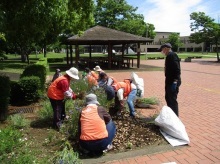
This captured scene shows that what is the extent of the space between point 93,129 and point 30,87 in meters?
4.89

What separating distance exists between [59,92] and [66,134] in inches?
40.9

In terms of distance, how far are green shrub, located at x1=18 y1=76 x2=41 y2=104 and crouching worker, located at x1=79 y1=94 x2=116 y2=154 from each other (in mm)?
4566

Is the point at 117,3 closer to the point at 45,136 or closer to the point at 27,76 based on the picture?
the point at 27,76

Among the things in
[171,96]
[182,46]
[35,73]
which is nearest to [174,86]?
[171,96]

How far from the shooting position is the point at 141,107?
8008 millimetres

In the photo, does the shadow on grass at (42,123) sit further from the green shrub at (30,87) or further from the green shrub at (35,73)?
the green shrub at (35,73)

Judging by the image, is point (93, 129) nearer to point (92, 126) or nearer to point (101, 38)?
point (92, 126)

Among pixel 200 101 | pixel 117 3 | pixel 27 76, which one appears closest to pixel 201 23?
pixel 117 3

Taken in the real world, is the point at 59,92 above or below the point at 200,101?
above

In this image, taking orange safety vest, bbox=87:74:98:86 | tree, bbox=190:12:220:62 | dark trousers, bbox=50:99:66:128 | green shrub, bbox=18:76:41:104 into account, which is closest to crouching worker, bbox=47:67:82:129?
dark trousers, bbox=50:99:66:128

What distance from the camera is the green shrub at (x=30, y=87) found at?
860cm

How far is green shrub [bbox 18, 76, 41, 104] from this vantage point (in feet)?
28.2

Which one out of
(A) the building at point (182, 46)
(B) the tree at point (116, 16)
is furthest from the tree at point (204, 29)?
(A) the building at point (182, 46)

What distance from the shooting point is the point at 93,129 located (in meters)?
4.34
